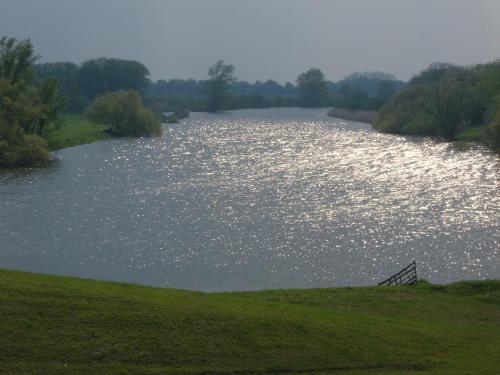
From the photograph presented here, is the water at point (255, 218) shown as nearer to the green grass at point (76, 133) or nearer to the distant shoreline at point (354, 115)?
the green grass at point (76, 133)

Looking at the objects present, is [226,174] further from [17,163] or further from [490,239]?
[490,239]

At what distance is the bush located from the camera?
397ft

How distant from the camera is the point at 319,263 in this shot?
3859 cm

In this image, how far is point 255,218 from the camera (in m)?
50.1

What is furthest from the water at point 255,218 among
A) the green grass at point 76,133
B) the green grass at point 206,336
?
the green grass at point 76,133

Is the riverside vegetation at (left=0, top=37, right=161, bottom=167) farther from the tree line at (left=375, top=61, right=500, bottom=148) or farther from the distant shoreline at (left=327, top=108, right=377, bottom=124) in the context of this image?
the distant shoreline at (left=327, top=108, right=377, bottom=124)

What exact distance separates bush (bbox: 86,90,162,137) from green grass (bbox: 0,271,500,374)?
96.6 metres

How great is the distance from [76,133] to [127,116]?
9.20m

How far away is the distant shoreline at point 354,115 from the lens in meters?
172

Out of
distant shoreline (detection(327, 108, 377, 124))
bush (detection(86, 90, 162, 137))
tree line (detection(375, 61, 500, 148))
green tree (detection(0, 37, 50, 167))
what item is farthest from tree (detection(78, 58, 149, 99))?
green tree (detection(0, 37, 50, 167))

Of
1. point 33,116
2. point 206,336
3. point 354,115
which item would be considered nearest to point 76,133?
point 33,116

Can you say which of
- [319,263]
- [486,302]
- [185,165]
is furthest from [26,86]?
[486,302]

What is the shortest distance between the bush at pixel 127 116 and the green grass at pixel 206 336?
3803 inches

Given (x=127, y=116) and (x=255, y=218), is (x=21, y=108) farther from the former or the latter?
(x=255, y=218)
